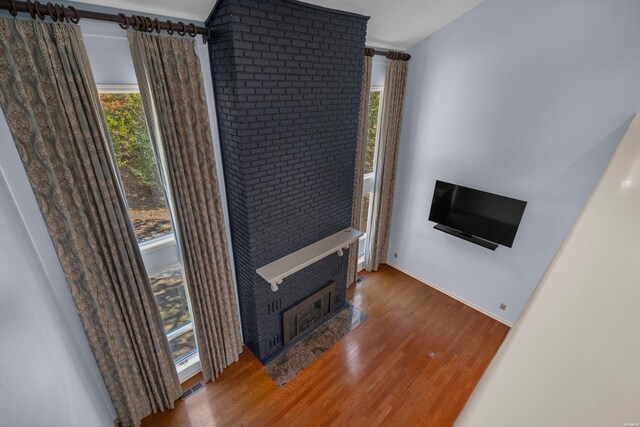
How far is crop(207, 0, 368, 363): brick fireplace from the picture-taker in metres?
2.40

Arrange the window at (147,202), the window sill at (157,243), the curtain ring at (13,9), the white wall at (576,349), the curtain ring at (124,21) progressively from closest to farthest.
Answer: the white wall at (576,349) < the curtain ring at (13,9) < the curtain ring at (124,21) < the window at (147,202) < the window sill at (157,243)

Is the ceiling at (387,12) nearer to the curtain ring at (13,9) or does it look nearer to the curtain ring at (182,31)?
the curtain ring at (182,31)

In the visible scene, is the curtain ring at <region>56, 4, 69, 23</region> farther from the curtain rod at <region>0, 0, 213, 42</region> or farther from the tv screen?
the tv screen

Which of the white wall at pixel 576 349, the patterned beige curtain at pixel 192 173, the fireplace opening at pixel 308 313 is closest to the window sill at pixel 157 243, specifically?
the patterned beige curtain at pixel 192 173

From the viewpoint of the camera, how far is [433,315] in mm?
4324

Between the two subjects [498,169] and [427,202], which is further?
[427,202]

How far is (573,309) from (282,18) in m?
2.79

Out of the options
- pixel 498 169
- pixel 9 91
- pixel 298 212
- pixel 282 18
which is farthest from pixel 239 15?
pixel 498 169

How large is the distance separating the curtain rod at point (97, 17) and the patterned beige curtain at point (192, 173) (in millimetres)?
74

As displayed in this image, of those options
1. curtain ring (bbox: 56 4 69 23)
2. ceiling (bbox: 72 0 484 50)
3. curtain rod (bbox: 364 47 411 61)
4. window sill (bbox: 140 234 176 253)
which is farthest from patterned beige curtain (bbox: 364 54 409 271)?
curtain ring (bbox: 56 4 69 23)

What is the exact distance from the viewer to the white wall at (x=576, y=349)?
375mm

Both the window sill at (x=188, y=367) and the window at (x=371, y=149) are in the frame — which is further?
the window at (x=371, y=149)

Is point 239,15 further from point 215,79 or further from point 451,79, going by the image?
point 451,79

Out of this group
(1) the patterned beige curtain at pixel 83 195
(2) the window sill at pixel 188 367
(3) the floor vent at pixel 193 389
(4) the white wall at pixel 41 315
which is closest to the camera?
(4) the white wall at pixel 41 315
